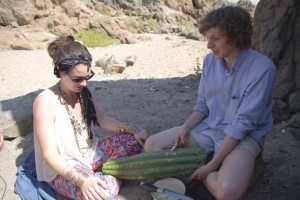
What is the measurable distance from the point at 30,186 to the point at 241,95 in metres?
2.34

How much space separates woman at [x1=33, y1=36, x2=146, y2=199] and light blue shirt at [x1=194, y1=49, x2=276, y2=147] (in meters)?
0.90

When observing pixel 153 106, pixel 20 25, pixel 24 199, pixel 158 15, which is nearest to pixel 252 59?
pixel 24 199

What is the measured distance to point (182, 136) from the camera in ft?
12.4

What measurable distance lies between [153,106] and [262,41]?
203cm

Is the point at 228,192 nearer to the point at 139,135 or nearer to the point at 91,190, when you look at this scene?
the point at 91,190

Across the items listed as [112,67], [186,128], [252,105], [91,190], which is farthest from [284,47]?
[112,67]

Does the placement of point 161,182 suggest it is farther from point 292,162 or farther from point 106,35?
point 106,35

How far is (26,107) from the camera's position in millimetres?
5371

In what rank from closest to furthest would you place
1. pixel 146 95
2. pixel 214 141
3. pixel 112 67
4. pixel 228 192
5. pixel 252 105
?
pixel 228 192 → pixel 252 105 → pixel 214 141 → pixel 146 95 → pixel 112 67

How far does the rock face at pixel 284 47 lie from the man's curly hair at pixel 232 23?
224 cm

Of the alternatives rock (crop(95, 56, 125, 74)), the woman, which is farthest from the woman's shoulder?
rock (crop(95, 56, 125, 74))

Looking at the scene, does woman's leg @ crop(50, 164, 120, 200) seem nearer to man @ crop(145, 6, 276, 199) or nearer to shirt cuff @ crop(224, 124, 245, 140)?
man @ crop(145, 6, 276, 199)

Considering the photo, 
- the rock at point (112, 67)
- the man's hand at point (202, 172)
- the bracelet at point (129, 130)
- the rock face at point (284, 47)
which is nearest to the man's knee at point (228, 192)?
the man's hand at point (202, 172)

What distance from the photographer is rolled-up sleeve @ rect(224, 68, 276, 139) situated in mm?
3111
